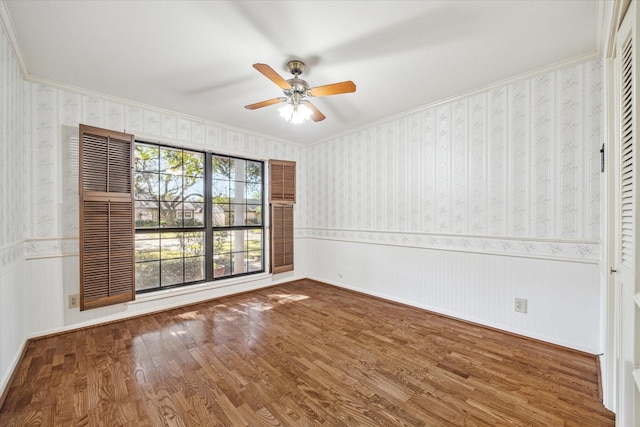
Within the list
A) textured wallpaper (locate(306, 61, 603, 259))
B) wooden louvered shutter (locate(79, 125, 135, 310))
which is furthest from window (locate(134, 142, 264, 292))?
textured wallpaper (locate(306, 61, 603, 259))

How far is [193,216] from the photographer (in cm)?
385

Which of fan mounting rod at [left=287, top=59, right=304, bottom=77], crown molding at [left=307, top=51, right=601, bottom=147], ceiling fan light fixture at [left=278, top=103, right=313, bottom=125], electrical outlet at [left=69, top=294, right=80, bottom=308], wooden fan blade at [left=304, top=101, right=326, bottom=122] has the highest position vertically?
crown molding at [left=307, top=51, right=601, bottom=147]

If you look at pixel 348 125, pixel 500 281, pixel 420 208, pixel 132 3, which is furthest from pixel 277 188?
pixel 500 281

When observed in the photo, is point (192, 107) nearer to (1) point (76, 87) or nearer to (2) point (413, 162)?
(1) point (76, 87)

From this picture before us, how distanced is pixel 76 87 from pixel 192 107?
112 centimetres

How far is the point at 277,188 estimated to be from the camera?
465cm

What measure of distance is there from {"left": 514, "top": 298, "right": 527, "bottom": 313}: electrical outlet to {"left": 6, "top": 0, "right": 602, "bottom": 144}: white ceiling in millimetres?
2264

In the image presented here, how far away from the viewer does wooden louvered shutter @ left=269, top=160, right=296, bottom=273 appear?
4574mm

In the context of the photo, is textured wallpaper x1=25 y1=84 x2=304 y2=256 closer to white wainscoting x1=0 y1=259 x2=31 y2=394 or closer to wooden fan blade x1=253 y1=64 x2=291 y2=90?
white wainscoting x1=0 y1=259 x2=31 y2=394

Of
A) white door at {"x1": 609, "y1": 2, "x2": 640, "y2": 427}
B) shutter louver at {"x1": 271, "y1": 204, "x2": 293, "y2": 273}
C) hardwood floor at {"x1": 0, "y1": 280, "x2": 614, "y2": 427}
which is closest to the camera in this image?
white door at {"x1": 609, "y1": 2, "x2": 640, "y2": 427}

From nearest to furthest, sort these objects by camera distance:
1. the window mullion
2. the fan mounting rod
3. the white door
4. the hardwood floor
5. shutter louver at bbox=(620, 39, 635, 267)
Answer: the white door < shutter louver at bbox=(620, 39, 635, 267) < the hardwood floor < the fan mounting rod < the window mullion

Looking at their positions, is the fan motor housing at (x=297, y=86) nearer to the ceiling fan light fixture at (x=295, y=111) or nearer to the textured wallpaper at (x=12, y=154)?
the ceiling fan light fixture at (x=295, y=111)

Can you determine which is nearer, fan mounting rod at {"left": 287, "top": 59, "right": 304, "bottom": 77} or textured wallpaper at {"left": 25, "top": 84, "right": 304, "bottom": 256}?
fan mounting rod at {"left": 287, "top": 59, "right": 304, "bottom": 77}

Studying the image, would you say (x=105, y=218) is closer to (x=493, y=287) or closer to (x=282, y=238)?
(x=282, y=238)
